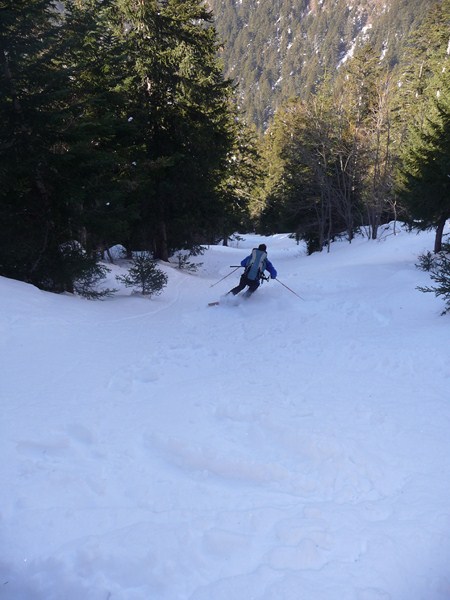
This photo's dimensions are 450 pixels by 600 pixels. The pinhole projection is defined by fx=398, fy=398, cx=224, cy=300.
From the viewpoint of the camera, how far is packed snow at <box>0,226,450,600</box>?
2.96 metres

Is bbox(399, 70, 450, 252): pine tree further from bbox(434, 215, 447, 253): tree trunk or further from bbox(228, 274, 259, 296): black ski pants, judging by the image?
bbox(228, 274, 259, 296): black ski pants

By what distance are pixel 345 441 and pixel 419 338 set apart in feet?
11.7

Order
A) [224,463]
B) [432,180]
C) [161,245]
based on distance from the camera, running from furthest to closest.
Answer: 1. [161,245]
2. [432,180]
3. [224,463]

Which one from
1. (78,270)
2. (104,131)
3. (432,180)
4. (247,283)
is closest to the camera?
(78,270)

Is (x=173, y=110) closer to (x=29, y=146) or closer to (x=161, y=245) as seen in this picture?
(x=161, y=245)

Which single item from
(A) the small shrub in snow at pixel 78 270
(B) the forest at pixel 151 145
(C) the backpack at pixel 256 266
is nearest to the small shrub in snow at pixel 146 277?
(A) the small shrub in snow at pixel 78 270

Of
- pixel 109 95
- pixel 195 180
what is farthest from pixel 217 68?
pixel 109 95

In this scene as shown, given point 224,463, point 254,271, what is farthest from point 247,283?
point 224,463

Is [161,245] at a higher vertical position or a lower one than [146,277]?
higher

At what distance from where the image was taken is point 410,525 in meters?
3.34

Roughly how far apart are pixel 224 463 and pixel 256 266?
26.0ft

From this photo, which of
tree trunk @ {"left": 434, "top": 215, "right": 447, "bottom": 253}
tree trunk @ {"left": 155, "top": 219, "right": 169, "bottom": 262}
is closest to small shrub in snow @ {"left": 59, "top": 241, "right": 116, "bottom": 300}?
tree trunk @ {"left": 155, "top": 219, "right": 169, "bottom": 262}

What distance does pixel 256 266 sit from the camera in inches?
454

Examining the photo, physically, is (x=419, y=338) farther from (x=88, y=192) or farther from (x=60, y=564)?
(x=88, y=192)
